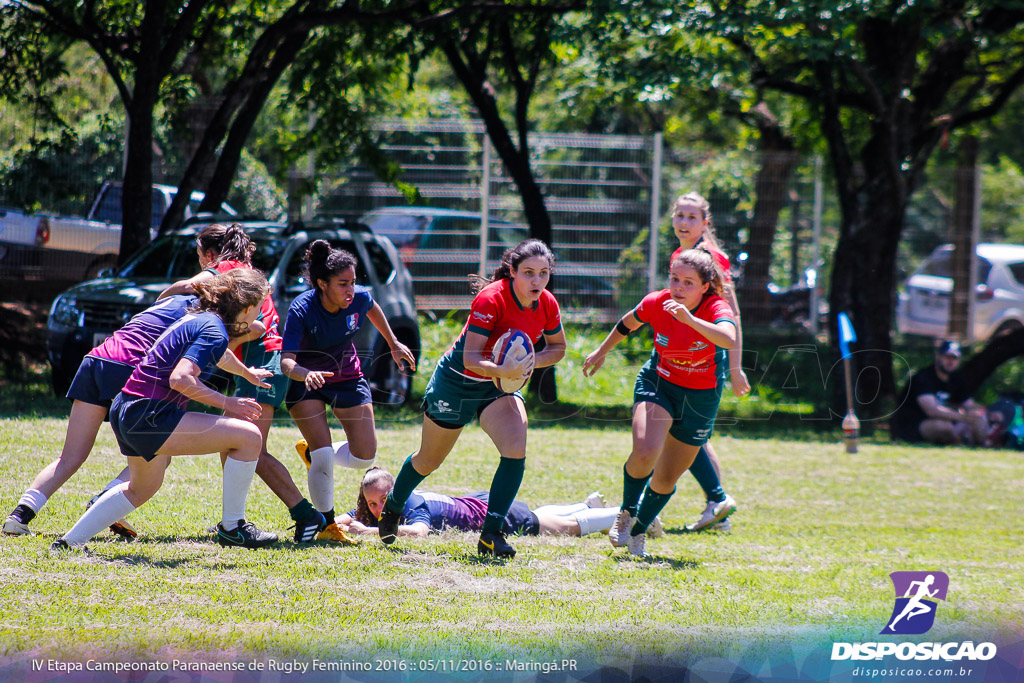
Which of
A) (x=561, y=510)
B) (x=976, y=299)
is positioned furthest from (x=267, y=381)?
(x=976, y=299)

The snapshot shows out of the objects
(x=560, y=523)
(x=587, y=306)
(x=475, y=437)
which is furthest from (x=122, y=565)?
(x=587, y=306)

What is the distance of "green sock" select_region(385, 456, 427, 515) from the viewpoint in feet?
18.5

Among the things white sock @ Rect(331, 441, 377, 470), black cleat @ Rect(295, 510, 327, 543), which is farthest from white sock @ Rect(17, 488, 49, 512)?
white sock @ Rect(331, 441, 377, 470)

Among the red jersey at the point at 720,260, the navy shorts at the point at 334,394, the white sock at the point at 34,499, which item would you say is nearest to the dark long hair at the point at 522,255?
the red jersey at the point at 720,260

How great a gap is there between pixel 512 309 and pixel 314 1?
8.20 m

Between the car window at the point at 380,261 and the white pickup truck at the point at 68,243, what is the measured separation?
2770mm

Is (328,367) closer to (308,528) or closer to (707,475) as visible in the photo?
(308,528)

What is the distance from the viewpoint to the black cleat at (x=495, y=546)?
5504mm

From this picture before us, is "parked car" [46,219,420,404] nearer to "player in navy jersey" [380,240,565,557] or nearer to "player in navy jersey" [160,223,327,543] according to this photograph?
"player in navy jersey" [160,223,327,543]

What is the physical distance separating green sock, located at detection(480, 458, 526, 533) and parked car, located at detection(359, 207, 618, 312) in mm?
10127

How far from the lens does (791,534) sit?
7215 millimetres

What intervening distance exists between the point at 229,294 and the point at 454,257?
11.1 m

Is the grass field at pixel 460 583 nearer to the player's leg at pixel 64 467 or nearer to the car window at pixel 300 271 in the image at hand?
the player's leg at pixel 64 467

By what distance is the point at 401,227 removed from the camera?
51.8ft
